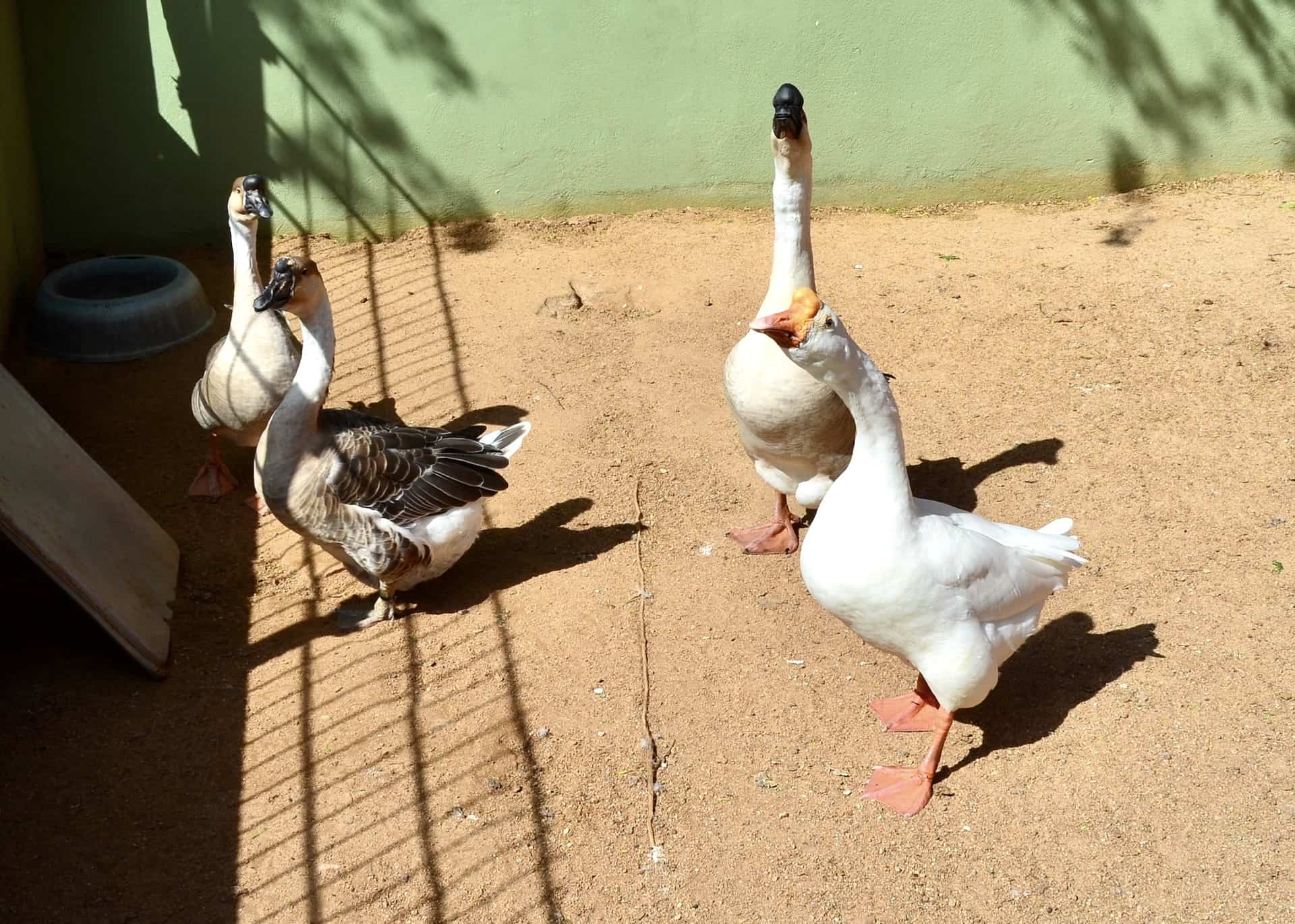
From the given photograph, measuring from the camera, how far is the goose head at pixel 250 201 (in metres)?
5.99

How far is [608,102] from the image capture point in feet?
28.2

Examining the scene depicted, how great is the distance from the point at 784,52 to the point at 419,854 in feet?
21.5

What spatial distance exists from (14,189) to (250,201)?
2.60 metres

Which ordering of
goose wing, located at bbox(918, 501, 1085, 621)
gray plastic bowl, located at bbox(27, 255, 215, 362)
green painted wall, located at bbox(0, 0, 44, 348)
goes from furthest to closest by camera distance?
green painted wall, located at bbox(0, 0, 44, 348) < gray plastic bowl, located at bbox(27, 255, 215, 362) < goose wing, located at bbox(918, 501, 1085, 621)

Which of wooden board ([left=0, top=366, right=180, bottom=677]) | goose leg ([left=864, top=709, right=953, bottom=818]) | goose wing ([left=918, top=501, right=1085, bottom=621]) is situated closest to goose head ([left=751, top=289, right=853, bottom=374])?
goose wing ([left=918, top=501, right=1085, bottom=621])

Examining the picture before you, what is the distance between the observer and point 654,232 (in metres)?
8.69

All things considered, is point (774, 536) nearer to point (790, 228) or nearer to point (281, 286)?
point (790, 228)

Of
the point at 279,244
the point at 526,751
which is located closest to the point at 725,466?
the point at 526,751

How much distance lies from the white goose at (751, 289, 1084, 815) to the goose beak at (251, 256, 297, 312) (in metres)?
2.31

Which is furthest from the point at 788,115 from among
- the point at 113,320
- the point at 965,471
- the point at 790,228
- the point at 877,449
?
the point at 113,320

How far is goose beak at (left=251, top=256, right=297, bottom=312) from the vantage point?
16.4 ft

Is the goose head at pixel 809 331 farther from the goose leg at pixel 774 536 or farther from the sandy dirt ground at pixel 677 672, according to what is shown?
the goose leg at pixel 774 536

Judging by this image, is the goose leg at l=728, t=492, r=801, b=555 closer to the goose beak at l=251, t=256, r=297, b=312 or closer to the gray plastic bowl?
the goose beak at l=251, t=256, r=297, b=312

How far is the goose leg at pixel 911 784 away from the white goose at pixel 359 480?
6.95 feet
